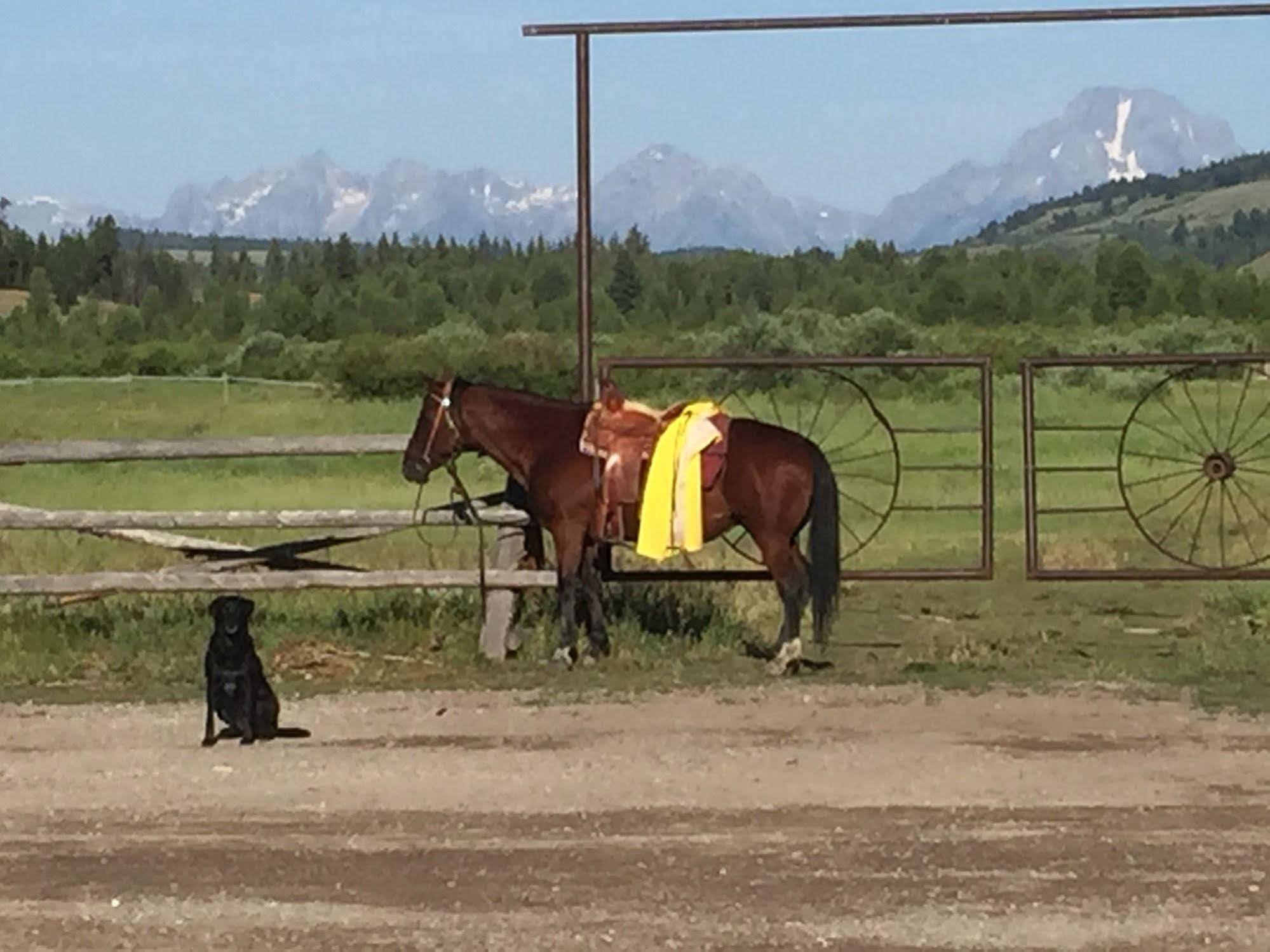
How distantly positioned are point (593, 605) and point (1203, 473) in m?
3.14

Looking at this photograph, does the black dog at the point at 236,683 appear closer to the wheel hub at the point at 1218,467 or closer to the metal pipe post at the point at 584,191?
the metal pipe post at the point at 584,191

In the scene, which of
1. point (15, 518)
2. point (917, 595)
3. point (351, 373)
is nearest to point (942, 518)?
point (917, 595)

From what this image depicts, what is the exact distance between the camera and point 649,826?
775 centimetres

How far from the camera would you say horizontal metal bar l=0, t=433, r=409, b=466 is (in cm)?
1242

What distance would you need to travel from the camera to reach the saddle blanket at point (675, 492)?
→ 11781 millimetres

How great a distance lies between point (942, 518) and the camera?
76.1 feet

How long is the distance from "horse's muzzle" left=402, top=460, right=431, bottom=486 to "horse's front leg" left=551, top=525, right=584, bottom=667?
70cm

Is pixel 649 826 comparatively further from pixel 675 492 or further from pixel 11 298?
pixel 11 298

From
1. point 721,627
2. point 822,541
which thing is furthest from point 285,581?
point 822,541

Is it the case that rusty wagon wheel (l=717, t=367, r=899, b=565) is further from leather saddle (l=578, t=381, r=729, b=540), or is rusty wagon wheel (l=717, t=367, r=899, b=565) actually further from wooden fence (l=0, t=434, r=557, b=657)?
leather saddle (l=578, t=381, r=729, b=540)

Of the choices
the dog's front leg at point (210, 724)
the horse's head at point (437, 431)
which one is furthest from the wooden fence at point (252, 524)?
the dog's front leg at point (210, 724)

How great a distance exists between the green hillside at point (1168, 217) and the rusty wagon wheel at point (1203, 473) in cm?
5647

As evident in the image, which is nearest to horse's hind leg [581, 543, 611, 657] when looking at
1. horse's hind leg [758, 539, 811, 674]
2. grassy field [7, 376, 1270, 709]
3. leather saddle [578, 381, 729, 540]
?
grassy field [7, 376, 1270, 709]

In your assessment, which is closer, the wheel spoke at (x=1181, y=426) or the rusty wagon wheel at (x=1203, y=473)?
the rusty wagon wheel at (x=1203, y=473)
